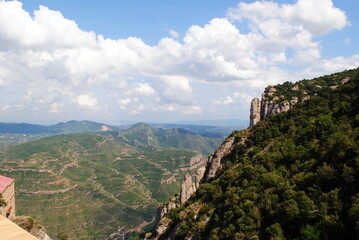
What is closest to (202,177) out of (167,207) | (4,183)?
(167,207)

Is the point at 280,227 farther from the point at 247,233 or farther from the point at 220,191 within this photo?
the point at 220,191

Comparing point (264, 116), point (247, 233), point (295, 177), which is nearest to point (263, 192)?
point (295, 177)

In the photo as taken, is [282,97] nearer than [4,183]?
No

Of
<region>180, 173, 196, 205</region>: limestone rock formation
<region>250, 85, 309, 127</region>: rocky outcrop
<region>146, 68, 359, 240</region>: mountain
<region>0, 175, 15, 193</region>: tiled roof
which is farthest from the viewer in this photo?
<region>250, 85, 309, 127</region>: rocky outcrop

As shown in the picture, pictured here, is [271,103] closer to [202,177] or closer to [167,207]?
[202,177]

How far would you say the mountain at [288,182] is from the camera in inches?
972

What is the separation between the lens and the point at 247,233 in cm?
2922

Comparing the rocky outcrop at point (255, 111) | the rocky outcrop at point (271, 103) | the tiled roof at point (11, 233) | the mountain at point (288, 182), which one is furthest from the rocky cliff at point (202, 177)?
the tiled roof at point (11, 233)

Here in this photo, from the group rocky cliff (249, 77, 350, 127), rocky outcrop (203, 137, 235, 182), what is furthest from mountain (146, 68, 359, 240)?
rocky cliff (249, 77, 350, 127)

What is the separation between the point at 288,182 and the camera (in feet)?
107

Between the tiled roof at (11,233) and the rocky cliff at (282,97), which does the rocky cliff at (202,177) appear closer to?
the rocky cliff at (282,97)

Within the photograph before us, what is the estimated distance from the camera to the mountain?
24.7m

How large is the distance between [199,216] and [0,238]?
32220 mm

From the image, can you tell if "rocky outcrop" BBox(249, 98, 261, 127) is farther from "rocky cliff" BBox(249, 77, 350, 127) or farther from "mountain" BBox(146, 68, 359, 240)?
"mountain" BBox(146, 68, 359, 240)
